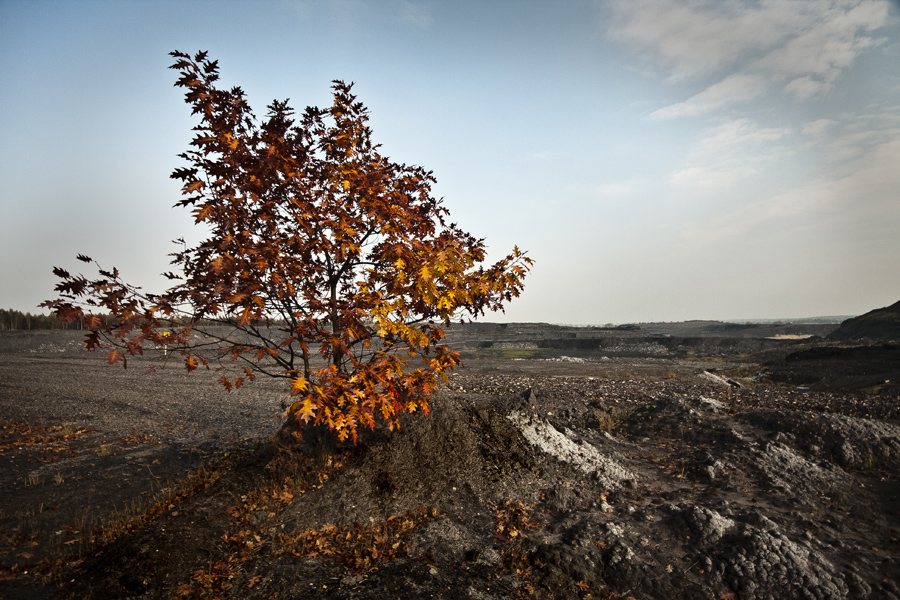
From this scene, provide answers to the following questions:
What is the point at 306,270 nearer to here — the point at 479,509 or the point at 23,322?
the point at 479,509

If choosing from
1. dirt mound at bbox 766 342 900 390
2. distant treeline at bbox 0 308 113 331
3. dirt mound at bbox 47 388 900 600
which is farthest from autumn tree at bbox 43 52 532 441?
distant treeline at bbox 0 308 113 331

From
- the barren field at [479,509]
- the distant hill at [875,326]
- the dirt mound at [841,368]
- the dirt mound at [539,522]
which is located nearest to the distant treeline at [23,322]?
the barren field at [479,509]

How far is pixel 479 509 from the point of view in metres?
5.61

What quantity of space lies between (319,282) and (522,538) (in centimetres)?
389

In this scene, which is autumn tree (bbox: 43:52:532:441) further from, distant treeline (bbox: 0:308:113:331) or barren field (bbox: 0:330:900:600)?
distant treeline (bbox: 0:308:113:331)

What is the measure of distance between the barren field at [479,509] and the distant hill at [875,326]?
124 feet

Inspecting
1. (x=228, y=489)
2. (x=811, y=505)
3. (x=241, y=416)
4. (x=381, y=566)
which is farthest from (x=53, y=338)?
(x=811, y=505)

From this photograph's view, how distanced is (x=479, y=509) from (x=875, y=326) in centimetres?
5068

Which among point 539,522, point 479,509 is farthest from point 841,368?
point 479,509

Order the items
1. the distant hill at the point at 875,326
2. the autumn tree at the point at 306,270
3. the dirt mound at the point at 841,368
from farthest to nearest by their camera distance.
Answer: the distant hill at the point at 875,326 < the dirt mound at the point at 841,368 < the autumn tree at the point at 306,270

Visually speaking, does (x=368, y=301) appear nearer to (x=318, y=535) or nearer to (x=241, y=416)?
(x=318, y=535)

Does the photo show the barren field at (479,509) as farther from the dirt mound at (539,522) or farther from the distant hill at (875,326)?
the distant hill at (875,326)

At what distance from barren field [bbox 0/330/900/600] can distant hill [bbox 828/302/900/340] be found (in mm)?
37697

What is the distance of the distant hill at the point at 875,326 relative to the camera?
1449 inches
